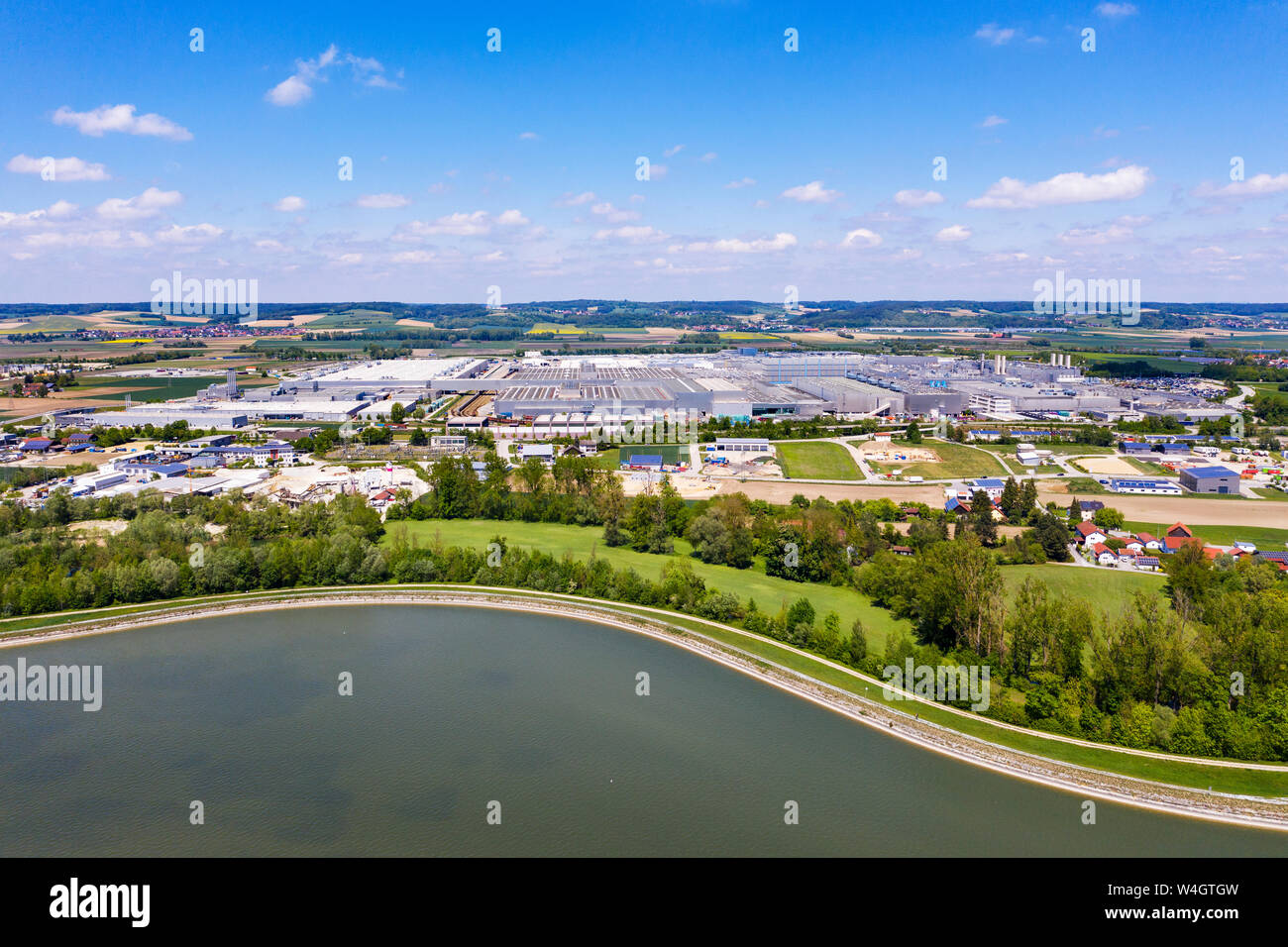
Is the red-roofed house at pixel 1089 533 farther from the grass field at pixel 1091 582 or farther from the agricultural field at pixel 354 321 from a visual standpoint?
the agricultural field at pixel 354 321

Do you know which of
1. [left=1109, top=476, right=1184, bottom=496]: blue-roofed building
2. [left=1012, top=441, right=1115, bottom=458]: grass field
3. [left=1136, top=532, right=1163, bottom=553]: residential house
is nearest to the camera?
[left=1136, top=532, right=1163, bottom=553]: residential house

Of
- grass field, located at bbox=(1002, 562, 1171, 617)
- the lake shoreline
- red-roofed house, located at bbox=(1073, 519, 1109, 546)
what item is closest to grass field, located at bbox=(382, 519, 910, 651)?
the lake shoreline

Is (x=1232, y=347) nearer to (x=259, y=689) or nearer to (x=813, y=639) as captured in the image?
(x=813, y=639)

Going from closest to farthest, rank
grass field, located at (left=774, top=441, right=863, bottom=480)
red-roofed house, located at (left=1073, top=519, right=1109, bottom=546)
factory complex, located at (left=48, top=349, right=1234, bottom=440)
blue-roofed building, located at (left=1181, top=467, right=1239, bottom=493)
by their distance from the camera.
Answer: red-roofed house, located at (left=1073, top=519, right=1109, bottom=546), blue-roofed building, located at (left=1181, top=467, right=1239, bottom=493), grass field, located at (left=774, top=441, right=863, bottom=480), factory complex, located at (left=48, top=349, right=1234, bottom=440)

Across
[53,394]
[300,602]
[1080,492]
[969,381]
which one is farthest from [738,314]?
[300,602]

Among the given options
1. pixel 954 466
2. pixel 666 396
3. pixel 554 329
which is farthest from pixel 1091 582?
pixel 554 329

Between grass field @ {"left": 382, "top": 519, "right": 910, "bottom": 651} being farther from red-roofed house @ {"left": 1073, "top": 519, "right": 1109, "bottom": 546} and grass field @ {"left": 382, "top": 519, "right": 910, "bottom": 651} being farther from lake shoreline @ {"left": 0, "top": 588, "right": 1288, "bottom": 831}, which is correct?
red-roofed house @ {"left": 1073, "top": 519, "right": 1109, "bottom": 546}

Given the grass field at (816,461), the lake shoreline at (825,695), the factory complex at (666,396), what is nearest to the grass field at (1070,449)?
the factory complex at (666,396)

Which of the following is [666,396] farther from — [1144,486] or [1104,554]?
[1104,554]
